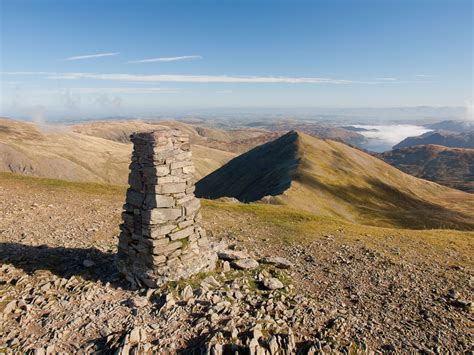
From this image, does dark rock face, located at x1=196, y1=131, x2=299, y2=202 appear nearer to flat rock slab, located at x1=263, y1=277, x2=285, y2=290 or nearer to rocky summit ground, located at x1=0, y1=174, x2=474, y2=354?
rocky summit ground, located at x1=0, y1=174, x2=474, y2=354

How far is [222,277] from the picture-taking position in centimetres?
1814

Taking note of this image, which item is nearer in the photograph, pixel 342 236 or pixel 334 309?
pixel 334 309

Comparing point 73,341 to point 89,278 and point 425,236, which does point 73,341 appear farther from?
point 425,236

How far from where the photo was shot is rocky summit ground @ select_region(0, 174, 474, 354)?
13375 mm

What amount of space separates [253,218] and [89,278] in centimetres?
2137

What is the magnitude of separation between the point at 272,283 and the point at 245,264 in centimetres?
241

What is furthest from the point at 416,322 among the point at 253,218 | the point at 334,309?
the point at 253,218

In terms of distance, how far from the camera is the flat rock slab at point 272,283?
17.6 metres

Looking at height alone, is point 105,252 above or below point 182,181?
below

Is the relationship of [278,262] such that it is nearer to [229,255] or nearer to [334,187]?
[229,255]

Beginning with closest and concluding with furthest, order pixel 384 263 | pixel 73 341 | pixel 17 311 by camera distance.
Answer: pixel 73 341 < pixel 17 311 < pixel 384 263

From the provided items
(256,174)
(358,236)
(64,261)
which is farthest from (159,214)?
(256,174)

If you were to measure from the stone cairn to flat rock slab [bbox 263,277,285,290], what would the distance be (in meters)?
3.56

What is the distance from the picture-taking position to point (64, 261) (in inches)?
774
